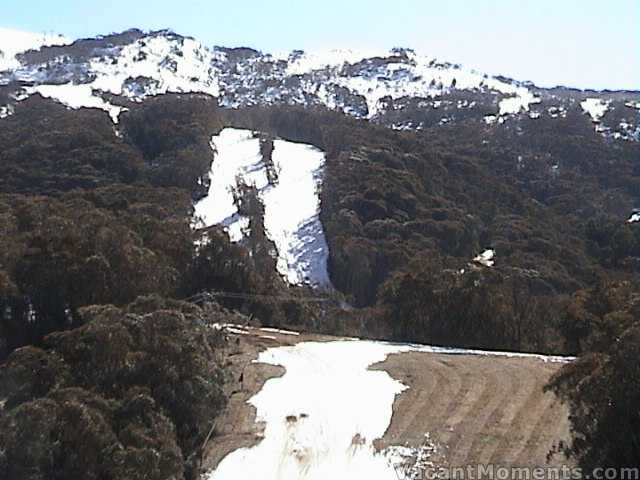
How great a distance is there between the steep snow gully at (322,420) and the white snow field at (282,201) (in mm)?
21442

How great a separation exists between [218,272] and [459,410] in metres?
14.4

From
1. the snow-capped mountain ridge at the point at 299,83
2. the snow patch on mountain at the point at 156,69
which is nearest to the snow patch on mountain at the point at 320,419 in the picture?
the snow-capped mountain ridge at the point at 299,83

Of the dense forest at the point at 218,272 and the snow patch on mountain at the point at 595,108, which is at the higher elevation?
the snow patch on mountain at the point at 595,108

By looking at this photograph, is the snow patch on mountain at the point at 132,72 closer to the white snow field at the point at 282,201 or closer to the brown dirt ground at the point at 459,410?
the white snow field at the point at 282,201

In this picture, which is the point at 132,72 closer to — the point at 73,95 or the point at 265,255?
the point at 73,95

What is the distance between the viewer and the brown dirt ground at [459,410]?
11.5 meters

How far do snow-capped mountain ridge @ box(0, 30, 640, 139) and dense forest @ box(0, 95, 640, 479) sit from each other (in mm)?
21959

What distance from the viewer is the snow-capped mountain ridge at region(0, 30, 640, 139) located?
90.4m

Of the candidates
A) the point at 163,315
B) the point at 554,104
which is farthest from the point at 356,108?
the point at 163,315

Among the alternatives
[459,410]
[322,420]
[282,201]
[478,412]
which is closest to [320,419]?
[322,420]

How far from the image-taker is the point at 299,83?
4518 inches

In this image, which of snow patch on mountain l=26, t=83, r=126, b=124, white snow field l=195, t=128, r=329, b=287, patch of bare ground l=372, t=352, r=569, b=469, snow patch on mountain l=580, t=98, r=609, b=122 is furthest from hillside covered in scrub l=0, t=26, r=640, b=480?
patch of bare ground l=372, t=352, r=569, b=469

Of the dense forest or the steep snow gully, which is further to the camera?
the steep snow gully

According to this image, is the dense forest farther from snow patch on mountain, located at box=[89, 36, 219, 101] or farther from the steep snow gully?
snow patch on mountain, located at box=[89, 36, 219, 101]
